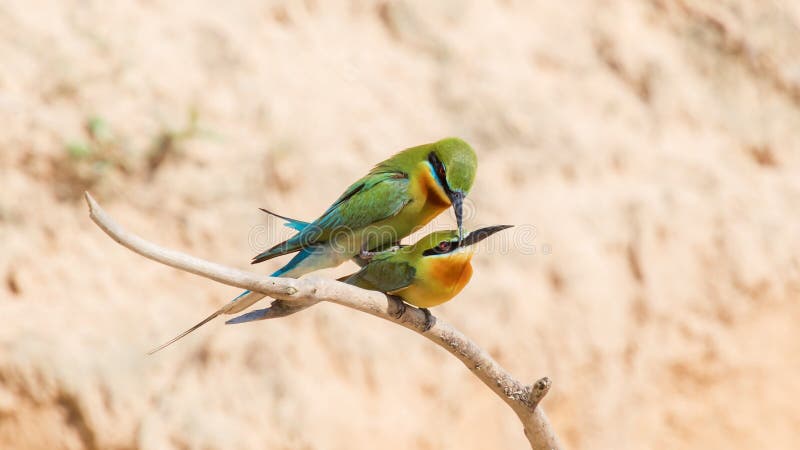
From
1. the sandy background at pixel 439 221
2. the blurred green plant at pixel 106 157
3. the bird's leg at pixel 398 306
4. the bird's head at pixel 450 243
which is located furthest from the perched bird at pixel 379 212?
the blurred green plant at pixel 106 157

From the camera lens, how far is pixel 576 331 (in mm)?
3912

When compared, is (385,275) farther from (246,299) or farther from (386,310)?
(246,299)

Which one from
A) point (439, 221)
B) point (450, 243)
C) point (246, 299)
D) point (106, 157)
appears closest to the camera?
point (246, 299)

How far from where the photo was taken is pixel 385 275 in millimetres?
2301

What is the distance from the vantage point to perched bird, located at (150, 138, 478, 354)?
96.5 inches

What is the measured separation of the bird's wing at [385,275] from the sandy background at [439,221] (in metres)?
1.19

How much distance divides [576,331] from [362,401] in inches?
40.0

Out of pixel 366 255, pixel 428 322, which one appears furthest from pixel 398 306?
pixel 366 255

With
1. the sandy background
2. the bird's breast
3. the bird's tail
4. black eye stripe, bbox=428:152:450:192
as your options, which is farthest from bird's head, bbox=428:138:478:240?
the sandy background

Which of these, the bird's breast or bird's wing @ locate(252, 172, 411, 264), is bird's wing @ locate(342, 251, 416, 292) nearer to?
the bird's breast

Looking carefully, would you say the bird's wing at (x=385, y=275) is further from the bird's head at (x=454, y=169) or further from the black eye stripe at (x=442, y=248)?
the bird's head at (x=454, y=169)

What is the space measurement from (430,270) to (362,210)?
1.21ft

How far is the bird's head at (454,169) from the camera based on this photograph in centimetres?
235

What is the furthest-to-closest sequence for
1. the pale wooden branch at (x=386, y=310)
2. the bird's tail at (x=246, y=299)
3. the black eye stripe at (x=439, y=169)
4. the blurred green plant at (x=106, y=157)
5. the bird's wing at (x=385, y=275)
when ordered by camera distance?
the blurred green plant at (x=106, y=157) → the black eye stripe at (x=439, y=169) → the bird's wing at (x=385, y=275) → the bird's tail at (x=246, y=299) → the pale wooden branch at (x=386, y=310)
